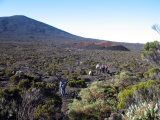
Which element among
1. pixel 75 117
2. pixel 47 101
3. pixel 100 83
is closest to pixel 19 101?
pixel 47 101

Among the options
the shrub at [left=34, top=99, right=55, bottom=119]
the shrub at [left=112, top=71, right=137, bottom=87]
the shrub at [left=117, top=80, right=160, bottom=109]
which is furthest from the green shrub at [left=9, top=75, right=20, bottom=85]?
the shrub at [left=117, top=80, right=160, bottom=109]

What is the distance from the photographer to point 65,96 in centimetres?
766

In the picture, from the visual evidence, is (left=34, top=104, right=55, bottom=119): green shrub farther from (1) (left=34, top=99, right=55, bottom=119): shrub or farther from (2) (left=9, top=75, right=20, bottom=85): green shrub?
(2) (left=9, top=75, right=20, bottom=85): green shrub

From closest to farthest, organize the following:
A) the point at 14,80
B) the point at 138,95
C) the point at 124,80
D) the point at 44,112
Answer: the point at 44,112
the point at 138,95
the point at 124,80
the point at 14,80

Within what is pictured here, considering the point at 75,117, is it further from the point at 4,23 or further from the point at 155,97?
the point at 4,23

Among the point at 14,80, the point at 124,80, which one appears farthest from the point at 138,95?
the point at 14,80

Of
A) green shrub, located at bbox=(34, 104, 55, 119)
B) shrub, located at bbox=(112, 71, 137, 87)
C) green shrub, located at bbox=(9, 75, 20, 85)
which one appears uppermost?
shrub, located at bbox=(112, 71, 137, 87)

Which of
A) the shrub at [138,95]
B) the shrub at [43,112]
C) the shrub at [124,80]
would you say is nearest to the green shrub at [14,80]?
the shrub at [43,112]

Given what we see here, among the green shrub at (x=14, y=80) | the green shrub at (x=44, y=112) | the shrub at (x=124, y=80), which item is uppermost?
the shrub at (x=124, y=80)

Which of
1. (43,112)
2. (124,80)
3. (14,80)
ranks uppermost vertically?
(124,80)

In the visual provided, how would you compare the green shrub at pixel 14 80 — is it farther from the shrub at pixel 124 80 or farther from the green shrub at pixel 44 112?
the shrub at pixel 124 80

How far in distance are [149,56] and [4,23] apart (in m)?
81.7

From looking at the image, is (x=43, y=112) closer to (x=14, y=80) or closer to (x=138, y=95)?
(x=138, y=95)

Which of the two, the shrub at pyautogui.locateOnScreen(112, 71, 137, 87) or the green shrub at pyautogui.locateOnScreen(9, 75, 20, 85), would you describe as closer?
the shrub at pyautogui.locateOnScreen(112, 71, 137, 87)
